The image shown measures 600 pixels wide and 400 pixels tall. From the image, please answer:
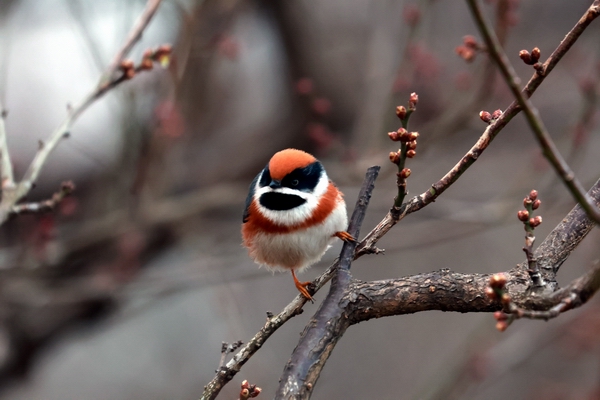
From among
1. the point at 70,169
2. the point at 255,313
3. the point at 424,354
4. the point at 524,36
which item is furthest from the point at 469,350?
the point at 70,169

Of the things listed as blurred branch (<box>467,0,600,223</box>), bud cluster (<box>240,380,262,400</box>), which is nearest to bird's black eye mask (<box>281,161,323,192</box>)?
bud cluster (<box>240,380,262,400</box>)

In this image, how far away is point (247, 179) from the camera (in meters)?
5.74

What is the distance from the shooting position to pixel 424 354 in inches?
249

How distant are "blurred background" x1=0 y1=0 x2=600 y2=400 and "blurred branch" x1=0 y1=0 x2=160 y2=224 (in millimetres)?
1359

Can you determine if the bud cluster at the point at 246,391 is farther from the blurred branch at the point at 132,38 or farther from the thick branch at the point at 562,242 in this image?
the blurred branch at the point at 132,38

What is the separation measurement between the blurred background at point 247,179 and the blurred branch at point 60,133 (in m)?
1.36

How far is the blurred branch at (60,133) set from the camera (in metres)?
2.43

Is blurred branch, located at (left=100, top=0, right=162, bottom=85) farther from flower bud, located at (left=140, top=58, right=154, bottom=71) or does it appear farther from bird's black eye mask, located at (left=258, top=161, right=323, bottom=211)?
bird's black eye mask, located at (left=258, top=161, right=323, bottom=211)

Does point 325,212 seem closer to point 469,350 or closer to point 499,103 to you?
point 469,350

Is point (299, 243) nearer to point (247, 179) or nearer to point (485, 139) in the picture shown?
point (485, 139)

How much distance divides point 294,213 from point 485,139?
1143 mm

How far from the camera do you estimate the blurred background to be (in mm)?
4465

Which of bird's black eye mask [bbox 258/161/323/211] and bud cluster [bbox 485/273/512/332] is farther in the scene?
bird's black eye mask [bbox 258/161/323/211]

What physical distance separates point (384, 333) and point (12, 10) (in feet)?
15.5
